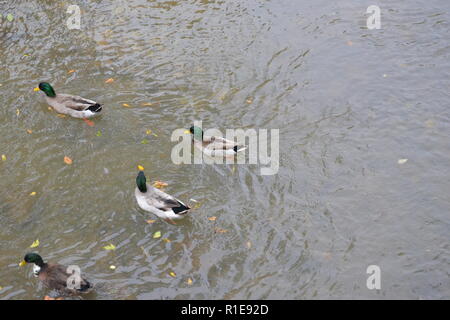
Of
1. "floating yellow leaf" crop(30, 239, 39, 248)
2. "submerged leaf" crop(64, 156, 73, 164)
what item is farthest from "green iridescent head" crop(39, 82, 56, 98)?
"floating yellow leaf" crop(30, 239, 39, 248)

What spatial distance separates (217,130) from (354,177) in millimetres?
2724

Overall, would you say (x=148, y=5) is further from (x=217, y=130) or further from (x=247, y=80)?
Result: (x=217, y=130)

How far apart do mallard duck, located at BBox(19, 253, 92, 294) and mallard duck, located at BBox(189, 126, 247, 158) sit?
3.28 m

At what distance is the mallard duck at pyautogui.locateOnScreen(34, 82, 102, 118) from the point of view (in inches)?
384

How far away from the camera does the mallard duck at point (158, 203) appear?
7.75 metres

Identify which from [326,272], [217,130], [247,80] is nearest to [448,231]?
[326,272]

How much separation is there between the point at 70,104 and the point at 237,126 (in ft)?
10.9

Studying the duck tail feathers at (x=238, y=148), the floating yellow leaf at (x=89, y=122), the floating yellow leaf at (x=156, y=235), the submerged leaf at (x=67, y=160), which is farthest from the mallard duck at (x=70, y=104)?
the floating yellow leaf at (x=156, y=235)

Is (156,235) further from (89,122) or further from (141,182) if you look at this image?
(89,122)

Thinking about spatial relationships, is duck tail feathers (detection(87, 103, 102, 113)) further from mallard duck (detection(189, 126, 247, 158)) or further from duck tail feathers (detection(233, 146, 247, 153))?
duck tail feathers (detection(233, 146, 247, 153))

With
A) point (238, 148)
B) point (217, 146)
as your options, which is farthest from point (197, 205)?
point (238, 148)

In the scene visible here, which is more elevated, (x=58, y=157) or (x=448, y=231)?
(x=58, y=157)
